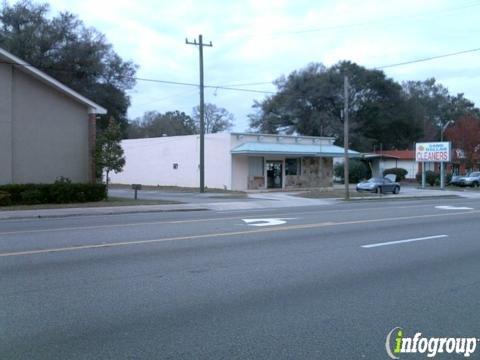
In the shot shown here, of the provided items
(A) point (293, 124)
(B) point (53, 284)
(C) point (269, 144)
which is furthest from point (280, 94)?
(B) point (53, 284)

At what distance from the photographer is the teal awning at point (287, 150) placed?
37219mm

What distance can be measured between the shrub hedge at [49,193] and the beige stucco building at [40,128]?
243 centimetres

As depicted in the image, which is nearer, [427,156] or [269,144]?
[269,144]

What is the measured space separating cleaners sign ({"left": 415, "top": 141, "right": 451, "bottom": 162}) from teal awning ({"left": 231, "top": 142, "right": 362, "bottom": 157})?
299 inches

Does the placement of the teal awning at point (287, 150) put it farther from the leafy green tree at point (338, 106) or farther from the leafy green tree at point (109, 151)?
the leafy green tree at point (338, 106)

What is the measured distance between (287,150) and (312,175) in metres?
5.13

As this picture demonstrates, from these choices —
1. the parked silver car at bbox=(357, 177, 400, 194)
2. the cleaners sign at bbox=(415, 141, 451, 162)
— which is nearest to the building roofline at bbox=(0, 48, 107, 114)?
the parked silver car at bbox=(357, 177, 400, 194)

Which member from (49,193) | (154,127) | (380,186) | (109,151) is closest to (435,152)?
(380,186)

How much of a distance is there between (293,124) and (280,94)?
4.63 meters

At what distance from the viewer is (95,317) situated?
600cm

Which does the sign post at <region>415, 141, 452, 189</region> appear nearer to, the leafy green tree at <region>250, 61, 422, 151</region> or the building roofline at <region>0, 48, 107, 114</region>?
the leafy green tree at <region>250, 61, 422, 151</region>

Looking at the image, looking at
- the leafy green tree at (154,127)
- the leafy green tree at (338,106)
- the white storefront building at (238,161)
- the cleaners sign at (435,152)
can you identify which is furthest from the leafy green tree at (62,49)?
the leafy green tree at (154,127)

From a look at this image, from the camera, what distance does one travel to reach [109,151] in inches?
1038

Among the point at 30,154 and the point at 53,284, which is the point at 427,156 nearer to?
the point at 30,154
